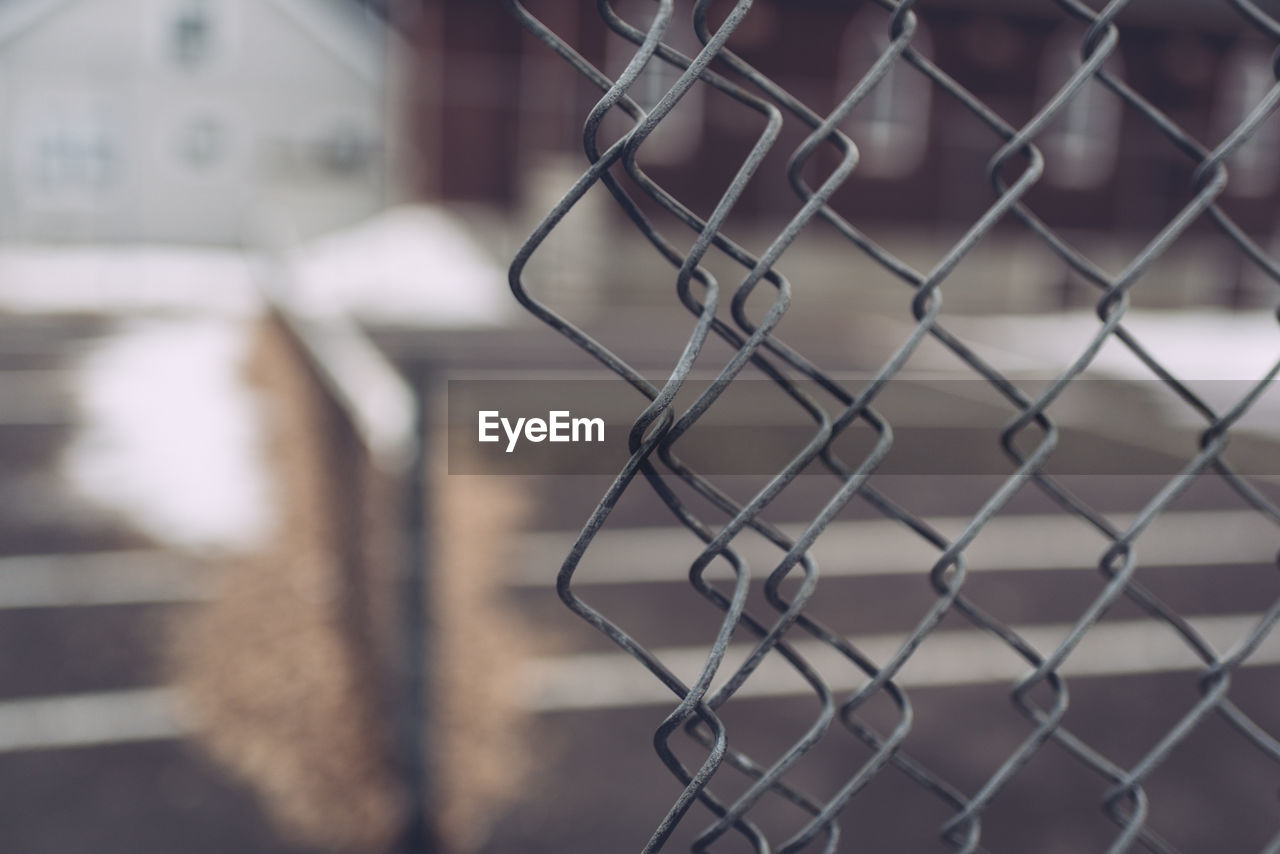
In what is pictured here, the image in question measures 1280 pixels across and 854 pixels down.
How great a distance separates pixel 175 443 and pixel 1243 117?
20856 millimetres

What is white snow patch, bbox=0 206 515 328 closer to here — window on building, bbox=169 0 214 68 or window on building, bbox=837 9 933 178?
window on building, bbox=169 0 214 68

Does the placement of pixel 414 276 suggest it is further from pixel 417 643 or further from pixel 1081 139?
pixel 417 643

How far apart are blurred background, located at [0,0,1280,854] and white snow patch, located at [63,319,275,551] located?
0.17ft

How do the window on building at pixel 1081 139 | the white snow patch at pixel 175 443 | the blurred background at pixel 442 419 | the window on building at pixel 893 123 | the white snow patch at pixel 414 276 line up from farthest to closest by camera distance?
the window on building at pixel 1081 139
the window on building at pixel 893 123
the white snow patch at pixel 414 276
the white snow patch at pixel 175 443
the blurred background at pixel 442 419

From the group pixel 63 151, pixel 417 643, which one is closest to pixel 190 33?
pixel 63 151

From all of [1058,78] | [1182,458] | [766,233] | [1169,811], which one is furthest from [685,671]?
[1058,78]

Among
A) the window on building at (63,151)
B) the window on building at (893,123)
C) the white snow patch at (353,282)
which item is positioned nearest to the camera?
the white snow patch at (353,282)

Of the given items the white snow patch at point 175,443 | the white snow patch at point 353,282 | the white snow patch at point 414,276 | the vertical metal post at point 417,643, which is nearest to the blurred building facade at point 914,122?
the white snow patch at point 414,276

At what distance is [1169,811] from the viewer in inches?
167

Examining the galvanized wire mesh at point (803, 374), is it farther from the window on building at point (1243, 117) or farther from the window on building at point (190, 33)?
the window on building at point (190, 33)

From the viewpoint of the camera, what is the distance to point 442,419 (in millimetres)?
3023

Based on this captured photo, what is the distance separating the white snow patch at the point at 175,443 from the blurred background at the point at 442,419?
0.17ft

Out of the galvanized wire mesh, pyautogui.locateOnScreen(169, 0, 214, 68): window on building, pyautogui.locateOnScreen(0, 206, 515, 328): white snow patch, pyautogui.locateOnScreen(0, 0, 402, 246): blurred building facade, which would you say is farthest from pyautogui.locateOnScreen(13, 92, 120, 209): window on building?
the galvanized wire mesh

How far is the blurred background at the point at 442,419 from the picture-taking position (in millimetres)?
4102
